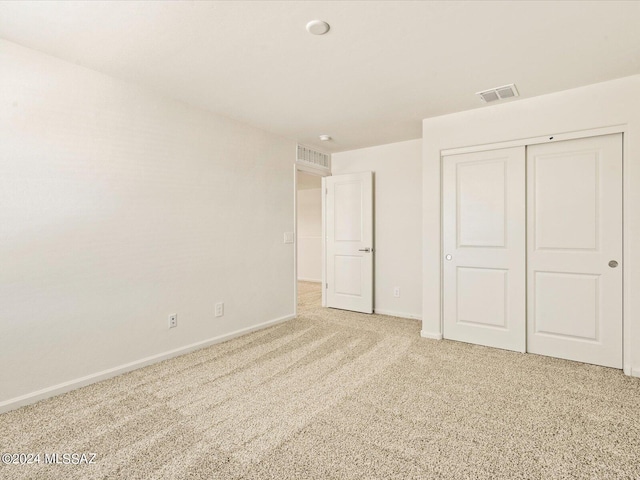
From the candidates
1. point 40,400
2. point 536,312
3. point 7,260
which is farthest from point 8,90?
point 536,312

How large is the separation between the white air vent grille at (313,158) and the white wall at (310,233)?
9.01ft

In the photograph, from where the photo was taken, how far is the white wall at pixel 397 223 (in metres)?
4.36

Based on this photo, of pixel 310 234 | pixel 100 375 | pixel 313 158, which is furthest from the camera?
pixel 310 234

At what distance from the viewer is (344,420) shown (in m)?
1.99

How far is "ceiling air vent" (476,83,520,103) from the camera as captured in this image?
2.81 m

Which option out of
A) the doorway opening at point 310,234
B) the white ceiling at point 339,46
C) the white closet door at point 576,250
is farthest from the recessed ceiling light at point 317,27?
the doorway opening at point 310,234

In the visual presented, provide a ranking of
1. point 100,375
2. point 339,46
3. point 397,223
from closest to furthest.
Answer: point 339,46 → point 100,375 → point 397,223

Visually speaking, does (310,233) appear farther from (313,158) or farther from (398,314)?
(398,314)

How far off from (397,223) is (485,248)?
137cm

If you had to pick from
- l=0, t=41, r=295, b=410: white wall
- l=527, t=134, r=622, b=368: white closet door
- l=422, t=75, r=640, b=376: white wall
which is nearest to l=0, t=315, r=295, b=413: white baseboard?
l=0, t=41, r=295, b=410: white wall

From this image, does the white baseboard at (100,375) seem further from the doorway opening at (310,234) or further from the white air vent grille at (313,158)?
the doorway opening at (310,234)

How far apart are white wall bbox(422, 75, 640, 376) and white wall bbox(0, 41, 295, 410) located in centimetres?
200

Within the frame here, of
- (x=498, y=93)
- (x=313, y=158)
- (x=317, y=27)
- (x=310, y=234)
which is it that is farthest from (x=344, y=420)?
(x=310, y=234)

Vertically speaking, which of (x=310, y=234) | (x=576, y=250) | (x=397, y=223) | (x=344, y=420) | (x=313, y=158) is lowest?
(x=344, y=420)
